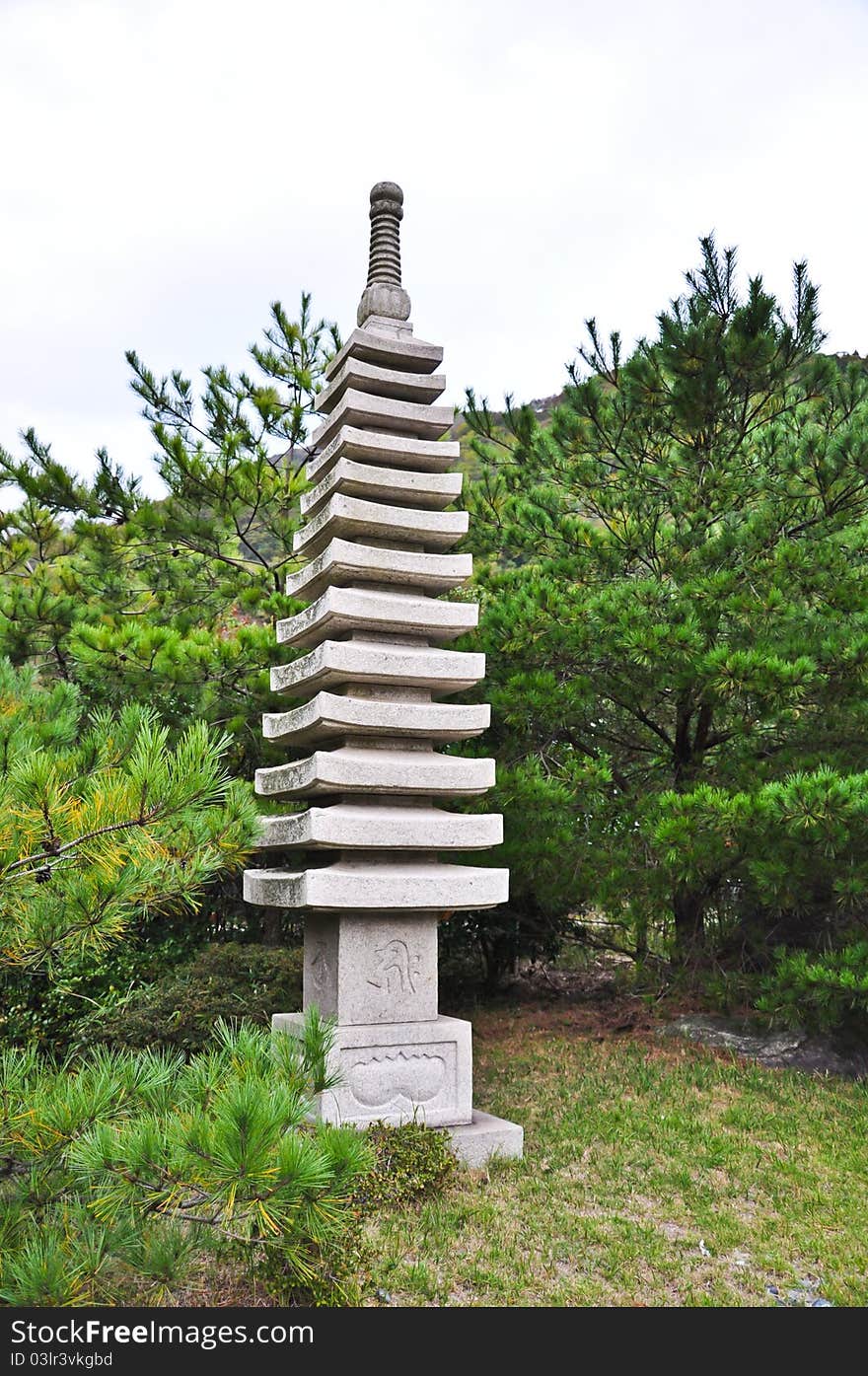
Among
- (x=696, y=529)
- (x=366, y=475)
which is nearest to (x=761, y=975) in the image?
(x=696, y=529)

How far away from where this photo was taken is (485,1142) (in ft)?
16.2

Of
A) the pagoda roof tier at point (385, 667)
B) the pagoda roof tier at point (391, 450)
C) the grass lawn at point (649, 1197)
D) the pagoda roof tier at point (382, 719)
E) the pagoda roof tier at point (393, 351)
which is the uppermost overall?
the pagoda roof tier at point (393, 351)

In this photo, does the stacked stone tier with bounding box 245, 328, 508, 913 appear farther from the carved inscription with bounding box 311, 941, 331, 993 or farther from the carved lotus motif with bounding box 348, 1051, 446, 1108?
the carved lotus motif with bounding box 348, 1051, 446, 1108

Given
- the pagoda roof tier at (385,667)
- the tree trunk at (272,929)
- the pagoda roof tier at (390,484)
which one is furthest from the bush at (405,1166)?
the tree trunk at (272,929)

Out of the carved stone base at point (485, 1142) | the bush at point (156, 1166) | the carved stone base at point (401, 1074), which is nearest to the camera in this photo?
the bush at point (156, 1166)

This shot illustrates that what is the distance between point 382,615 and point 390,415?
53.1 inches

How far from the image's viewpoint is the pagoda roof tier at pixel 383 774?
197 inches

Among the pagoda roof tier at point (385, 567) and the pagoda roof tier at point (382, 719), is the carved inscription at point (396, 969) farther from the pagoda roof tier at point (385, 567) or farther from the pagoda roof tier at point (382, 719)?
the pagoda roof tier at point (385, 567)

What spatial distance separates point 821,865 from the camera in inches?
252

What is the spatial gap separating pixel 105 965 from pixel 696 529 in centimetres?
561

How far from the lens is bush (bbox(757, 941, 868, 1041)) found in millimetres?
6020

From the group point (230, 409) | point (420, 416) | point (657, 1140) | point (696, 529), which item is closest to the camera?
point (657, 1140)

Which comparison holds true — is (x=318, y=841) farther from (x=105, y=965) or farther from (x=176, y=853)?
(x=105, y=965)

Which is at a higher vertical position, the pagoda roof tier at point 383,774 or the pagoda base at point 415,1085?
the pagoda roof tier at point 383,774
